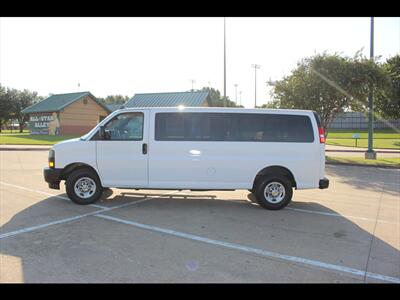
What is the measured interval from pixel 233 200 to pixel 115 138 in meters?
3.19

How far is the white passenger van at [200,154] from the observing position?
7.43m

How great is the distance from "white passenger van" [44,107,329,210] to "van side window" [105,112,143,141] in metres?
0.02

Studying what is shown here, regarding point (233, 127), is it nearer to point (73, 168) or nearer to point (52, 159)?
point (73, 168)

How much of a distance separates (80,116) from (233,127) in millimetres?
41243

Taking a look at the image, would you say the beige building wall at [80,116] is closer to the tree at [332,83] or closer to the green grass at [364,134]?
the tree at [332,83]

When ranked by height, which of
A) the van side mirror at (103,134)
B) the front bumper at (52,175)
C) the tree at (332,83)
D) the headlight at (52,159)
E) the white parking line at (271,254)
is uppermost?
the tree at (332,83)

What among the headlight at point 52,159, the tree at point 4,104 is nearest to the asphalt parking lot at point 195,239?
A: the headlight at point 52,159

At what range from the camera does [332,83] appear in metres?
18.6

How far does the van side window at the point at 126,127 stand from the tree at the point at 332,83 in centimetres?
1375

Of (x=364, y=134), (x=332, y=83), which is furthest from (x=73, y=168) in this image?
(x=364, y=134)

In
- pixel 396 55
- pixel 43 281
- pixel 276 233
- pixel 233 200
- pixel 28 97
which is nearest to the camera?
pixel 43 281

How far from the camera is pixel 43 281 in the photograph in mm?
3844
